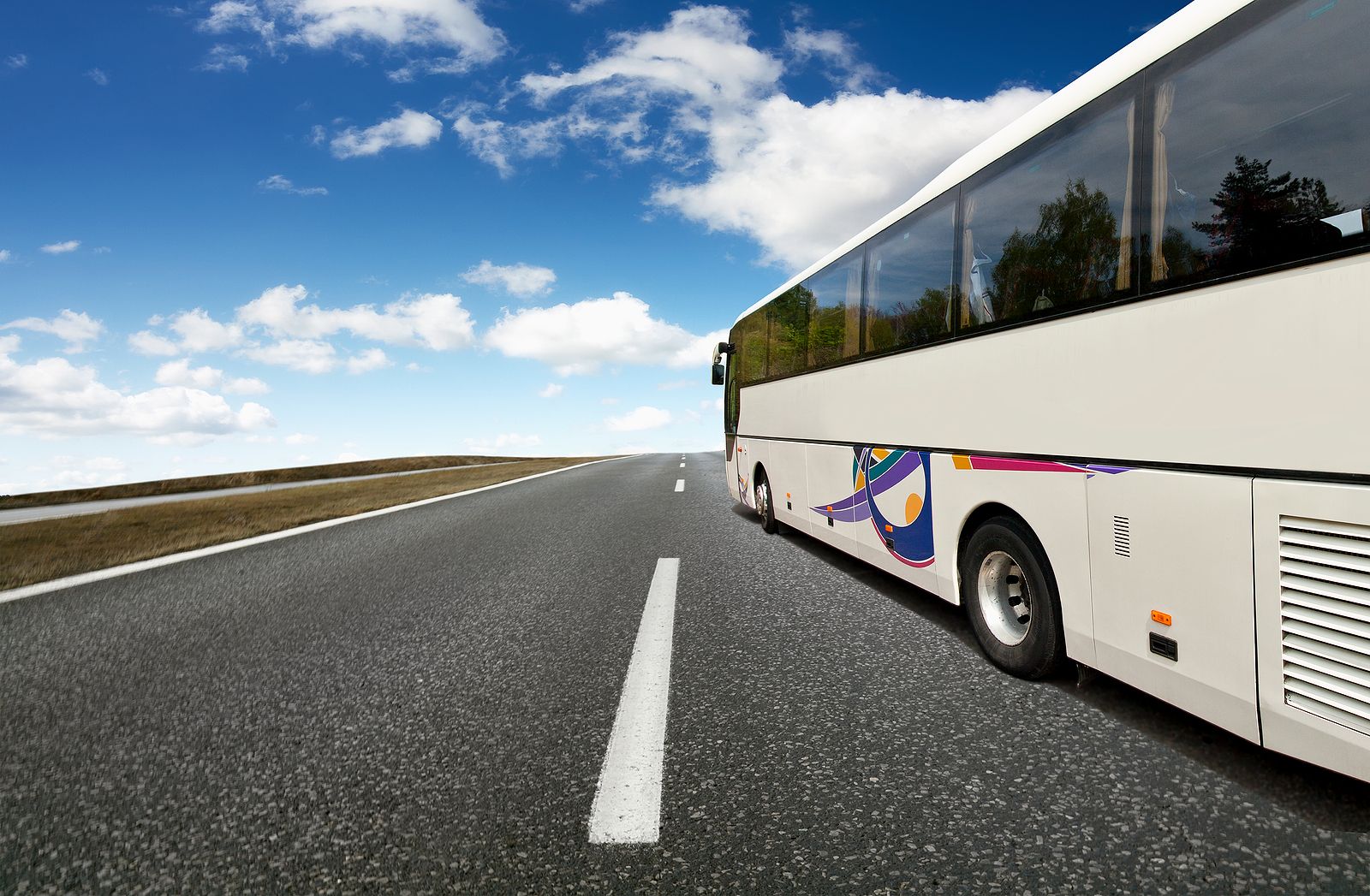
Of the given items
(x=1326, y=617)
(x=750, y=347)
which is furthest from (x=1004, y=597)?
(x=750, y=347)

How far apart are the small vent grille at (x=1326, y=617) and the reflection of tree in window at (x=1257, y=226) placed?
94cm

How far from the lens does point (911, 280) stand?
538 centimetres

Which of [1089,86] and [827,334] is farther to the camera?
[827,334]

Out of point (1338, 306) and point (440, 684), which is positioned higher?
point (1338, 306)

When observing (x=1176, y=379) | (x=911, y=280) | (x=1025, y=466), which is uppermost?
(x=911, y=280)

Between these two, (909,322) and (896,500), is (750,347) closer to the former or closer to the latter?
(909,322)

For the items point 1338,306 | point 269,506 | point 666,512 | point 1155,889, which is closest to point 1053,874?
point 1155,889

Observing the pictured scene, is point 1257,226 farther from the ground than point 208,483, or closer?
farther from the ground

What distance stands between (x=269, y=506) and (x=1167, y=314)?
14.5 m

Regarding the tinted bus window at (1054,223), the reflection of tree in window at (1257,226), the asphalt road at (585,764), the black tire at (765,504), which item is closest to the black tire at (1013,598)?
the asphalt road at (585,764)

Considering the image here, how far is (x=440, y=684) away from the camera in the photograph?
3723 mm

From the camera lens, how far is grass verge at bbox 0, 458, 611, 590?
25.0ft

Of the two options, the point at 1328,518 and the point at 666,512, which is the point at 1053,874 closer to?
the point at 1328,518

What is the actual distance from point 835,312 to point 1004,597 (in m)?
3.61
